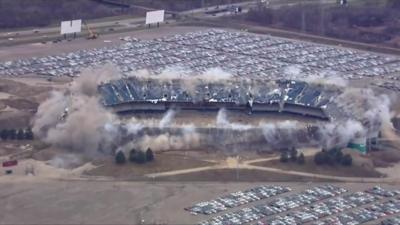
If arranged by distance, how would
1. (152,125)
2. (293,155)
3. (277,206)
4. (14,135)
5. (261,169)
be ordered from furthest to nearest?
(152,125) → (14,135) → (293,155) → (261,169) → (277,206)

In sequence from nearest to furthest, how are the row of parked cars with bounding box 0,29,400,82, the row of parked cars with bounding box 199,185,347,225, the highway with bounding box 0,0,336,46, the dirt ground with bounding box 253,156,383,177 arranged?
the row of parked cars with bounding box 199,185,347,225 → the dirt ground with bounding box 253,156,383,177 → the row of parked cars with bounding box 0,29,400,82 → the highway with bounding box 0,0,336,46

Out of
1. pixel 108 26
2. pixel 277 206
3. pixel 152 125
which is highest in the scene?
pixel 108 26

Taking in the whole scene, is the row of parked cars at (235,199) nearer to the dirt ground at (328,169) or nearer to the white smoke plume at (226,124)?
the dirt ground at (328,169)

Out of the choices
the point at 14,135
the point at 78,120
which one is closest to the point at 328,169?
the point at 78,120

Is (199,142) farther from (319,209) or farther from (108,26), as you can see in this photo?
(108,26)

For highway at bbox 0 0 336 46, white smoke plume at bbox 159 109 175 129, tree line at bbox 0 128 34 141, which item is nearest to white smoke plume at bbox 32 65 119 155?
tree line at bbox 0 128 34 141

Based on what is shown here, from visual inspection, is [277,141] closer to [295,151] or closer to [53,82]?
[295,151]

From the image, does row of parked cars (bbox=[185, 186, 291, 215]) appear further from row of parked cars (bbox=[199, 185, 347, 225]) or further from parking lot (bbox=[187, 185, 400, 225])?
row of parked cars (bbox=[199, 185, 347, 225])

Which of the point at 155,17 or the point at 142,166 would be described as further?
the point at 155,17
